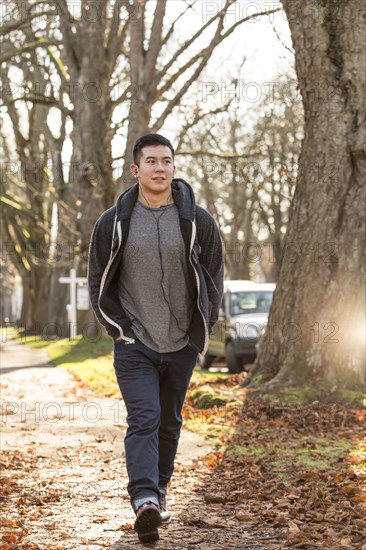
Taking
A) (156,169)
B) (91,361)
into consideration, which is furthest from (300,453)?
(91,361)

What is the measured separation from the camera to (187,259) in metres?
5.21

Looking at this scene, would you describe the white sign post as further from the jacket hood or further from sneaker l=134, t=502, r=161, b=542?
sneaker l=134, t=502, r=161, b=542

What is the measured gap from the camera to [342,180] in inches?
416

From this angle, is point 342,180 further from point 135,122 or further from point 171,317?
point 135,122

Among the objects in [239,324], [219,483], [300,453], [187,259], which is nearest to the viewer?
[187,259]

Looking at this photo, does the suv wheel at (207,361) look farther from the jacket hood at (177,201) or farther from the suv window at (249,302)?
the jacket hood at (177,201)

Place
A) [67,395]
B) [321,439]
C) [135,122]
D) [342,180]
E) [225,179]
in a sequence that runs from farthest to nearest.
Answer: [225,179]
[135,122]
[67,395]
[342,180]
[321,439]

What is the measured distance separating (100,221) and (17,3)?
1692cm

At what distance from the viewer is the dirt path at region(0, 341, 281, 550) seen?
5145 mm

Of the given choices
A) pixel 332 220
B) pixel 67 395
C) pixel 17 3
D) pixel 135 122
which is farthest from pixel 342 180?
pixel 17 3

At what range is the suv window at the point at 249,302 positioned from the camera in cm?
2031

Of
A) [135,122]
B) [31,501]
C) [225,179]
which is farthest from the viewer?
[225,179]

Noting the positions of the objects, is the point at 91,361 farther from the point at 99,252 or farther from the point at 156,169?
the point at 156,169

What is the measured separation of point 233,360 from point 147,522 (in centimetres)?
1402
